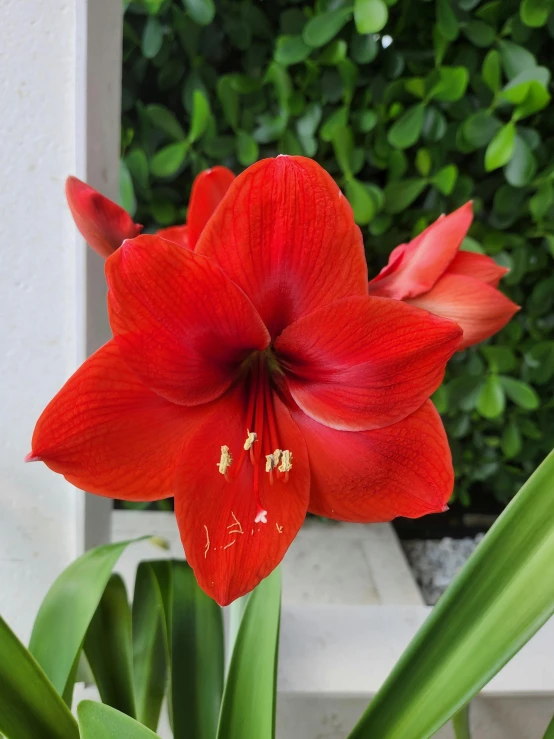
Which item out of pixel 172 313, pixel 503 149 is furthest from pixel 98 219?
pixel 503 149

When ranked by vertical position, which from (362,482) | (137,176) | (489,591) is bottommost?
(489,591)

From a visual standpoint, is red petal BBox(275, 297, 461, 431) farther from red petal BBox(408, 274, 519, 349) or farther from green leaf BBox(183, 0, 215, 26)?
green leaf BBox(183, 0, 215, 26)

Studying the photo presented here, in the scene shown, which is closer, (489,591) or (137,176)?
(489,591)

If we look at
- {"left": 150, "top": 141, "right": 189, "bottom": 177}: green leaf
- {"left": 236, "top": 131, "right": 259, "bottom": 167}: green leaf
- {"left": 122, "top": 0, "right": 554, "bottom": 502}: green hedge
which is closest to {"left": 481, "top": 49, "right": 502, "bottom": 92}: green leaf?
{"left": 122, "top": 0, "right": 554, "bottom": 502}: green hedge

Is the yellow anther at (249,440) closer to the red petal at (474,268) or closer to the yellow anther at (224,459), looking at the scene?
the yellow anther at (224,459)

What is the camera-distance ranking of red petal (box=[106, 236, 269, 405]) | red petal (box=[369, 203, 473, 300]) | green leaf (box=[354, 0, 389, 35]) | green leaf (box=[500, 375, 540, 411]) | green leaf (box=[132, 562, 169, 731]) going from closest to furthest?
red petal (box=[106, 236, 269, 405]) < red petal (box=[369, 203, 473, 300]) < green leaf (box=[132, 562, 169, 731]) < green leaf (box=[354, 0, 389, 35]) < green leaf (box=[500, 375, 540, 411])

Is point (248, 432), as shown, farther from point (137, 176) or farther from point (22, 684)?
point (137, 176)

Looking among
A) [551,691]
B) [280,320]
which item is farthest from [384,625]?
[280,320]
